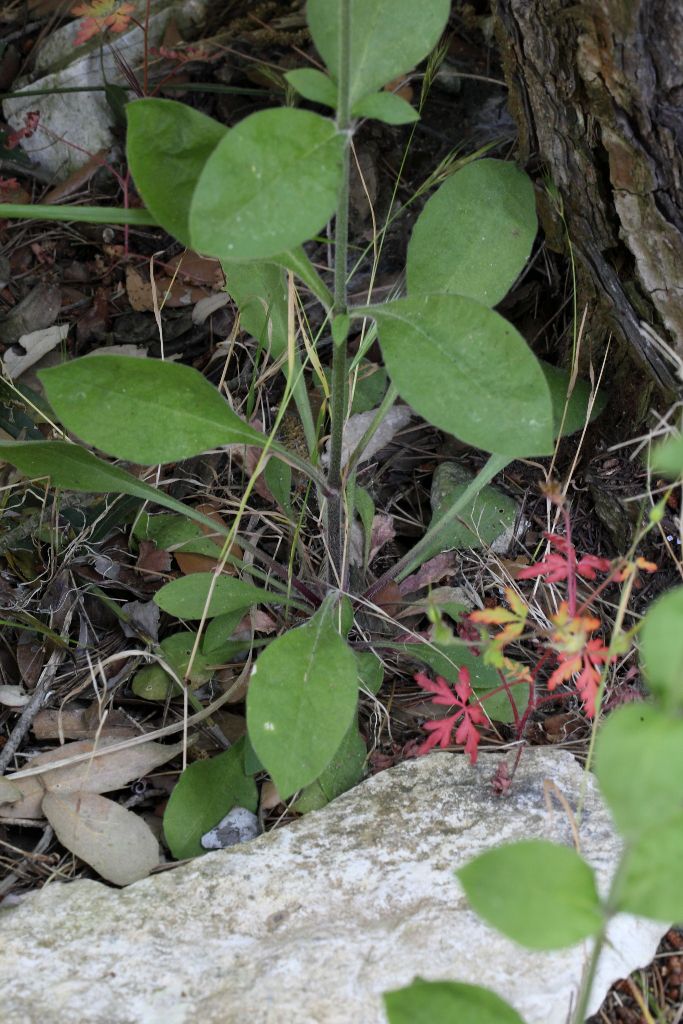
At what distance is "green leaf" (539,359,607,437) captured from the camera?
1.97 m

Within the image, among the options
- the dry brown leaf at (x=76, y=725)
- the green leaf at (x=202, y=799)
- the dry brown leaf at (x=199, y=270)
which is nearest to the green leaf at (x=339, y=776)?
the green leaf at (x=202, y=799)

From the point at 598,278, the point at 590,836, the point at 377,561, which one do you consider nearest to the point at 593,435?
the point at 598,278

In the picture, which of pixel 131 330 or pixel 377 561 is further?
pixel 131 330

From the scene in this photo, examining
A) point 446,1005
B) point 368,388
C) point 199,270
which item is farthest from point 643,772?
point 199,270

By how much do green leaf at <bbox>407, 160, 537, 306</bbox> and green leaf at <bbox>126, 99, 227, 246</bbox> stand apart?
0.50 m

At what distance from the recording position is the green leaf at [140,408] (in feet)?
4.93

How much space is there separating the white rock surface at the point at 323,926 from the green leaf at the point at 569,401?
70 cm

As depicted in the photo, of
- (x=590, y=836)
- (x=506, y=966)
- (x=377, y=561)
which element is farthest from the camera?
(x=377, y=561)

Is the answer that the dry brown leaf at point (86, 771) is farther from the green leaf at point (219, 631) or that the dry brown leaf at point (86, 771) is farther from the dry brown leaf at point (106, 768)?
the green leaf at point (219, 631)

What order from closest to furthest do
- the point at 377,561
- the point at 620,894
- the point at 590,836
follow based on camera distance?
the point at 620,894 → the point at 590,836 → the point at 377,561

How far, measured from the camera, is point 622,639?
51.6 inches

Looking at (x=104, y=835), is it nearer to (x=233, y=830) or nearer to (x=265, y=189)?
(x=233, y=830)

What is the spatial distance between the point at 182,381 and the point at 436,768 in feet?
2.61

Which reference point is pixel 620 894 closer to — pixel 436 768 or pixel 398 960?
pixel 398 960
